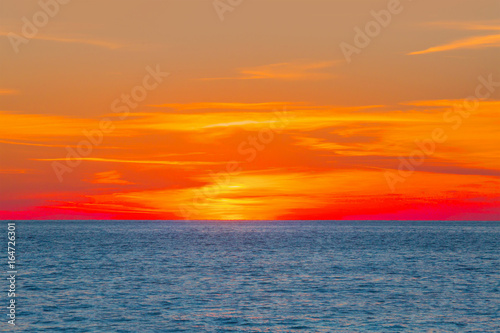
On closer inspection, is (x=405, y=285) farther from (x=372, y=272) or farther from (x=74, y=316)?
(x=74, y=316)

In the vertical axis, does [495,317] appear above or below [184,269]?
below

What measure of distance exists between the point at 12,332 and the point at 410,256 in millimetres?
69316

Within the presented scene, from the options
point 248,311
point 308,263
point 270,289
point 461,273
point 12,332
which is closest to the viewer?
point 12,332

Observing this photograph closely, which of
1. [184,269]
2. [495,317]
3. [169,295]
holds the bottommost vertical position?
[495,317]

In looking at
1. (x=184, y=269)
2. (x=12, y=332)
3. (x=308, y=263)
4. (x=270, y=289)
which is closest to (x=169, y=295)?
(x=270, y=289)

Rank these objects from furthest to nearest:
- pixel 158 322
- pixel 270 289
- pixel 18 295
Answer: pixel 270 289 → pixel 18 295 → pixel 158 322

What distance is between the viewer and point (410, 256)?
95125 millimetres

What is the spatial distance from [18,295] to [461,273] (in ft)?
149

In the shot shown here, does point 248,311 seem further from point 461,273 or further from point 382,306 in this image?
point 461,273

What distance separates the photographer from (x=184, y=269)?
235 feet

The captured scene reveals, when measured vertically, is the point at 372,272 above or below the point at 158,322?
above

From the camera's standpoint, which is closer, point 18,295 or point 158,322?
point 158,322

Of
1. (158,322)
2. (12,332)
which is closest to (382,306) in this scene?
(158,322)

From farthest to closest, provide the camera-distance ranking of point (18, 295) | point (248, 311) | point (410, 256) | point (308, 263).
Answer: point (410, 256)
point (308, 263)
point (18, 295)
point (248, 311)
